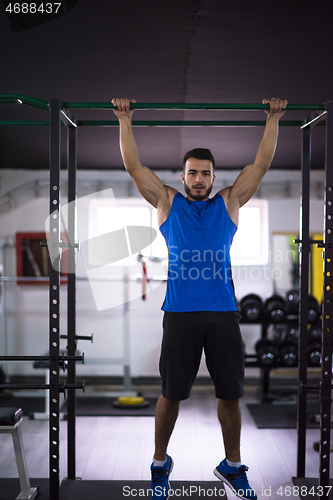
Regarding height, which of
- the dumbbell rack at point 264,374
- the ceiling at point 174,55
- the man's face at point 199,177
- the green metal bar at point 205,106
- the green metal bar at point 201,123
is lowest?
the dumbbell rack at point 264,374

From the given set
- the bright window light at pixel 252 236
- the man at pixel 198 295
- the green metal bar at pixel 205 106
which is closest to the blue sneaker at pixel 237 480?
the man at pixel 198 295

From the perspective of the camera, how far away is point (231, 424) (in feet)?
6.96

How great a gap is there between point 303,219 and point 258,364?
2.23m

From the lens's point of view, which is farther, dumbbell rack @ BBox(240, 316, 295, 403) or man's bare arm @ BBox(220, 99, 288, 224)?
dumbbell rack @ BBox(240, 316, 295, 403)

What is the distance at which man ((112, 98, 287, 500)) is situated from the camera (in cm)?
203

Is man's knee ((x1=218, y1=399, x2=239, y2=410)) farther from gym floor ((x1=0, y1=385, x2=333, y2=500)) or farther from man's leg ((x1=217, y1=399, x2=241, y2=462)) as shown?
gym floor ((x1=0, y1=385, x2=333, y2=500))

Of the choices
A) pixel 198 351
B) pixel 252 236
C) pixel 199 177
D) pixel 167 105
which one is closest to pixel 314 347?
pixel 252 236

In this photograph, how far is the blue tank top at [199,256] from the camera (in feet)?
6.72

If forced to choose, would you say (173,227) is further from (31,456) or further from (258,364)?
(258,364)

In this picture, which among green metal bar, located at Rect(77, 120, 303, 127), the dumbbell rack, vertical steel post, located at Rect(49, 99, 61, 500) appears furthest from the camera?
the dumbbell rack

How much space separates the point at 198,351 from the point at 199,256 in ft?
1.55

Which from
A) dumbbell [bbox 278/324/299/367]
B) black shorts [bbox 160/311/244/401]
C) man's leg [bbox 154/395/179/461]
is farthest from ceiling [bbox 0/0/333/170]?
dumbbell [bbox 278/324/299/367]

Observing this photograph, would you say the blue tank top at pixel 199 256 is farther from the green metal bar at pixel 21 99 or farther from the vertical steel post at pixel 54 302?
the green metal bar at pixel 21 99

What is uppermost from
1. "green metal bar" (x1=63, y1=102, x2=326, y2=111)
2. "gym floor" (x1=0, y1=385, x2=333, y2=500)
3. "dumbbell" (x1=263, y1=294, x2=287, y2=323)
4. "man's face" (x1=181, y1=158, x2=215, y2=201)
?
"green metal bar" (x1=63, y1=102, x2=326, y2=111)
